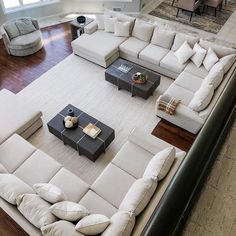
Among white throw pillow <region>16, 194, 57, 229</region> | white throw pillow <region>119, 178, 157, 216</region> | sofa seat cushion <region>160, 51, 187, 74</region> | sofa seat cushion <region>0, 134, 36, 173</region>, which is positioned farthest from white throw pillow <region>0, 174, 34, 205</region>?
sofa seat cushion <region>160, 51, 187, 74</region>

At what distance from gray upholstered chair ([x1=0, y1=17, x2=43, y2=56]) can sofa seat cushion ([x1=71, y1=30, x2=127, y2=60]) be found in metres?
0.99

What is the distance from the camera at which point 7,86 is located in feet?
17.3

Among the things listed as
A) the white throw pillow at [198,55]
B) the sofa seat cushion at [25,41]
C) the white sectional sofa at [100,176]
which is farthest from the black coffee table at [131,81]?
the sofa seat cushion at [25,41]

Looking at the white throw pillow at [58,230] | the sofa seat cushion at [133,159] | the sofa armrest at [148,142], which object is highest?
the white throw pillow at [58,230]

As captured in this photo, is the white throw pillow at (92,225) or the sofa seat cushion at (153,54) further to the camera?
the sofa seat cushion at (153,54)

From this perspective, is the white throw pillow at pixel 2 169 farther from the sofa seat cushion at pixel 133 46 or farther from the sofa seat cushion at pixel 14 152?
the sofa seat cushion at pixel 133 46

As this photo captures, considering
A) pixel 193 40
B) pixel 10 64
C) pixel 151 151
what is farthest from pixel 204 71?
pixel 10 64

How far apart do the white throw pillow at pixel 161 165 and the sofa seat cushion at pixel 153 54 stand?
275 cm

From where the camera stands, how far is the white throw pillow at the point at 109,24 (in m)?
5.76

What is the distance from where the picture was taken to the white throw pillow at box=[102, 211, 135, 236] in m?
2.41

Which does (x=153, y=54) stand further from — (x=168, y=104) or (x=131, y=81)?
(x=168, y=104)

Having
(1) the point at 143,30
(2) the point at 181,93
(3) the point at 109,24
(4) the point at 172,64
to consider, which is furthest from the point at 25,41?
(2) the point at 181,93

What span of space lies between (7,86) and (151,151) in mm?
3467

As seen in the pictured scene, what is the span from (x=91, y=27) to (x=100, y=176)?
3865 mm
